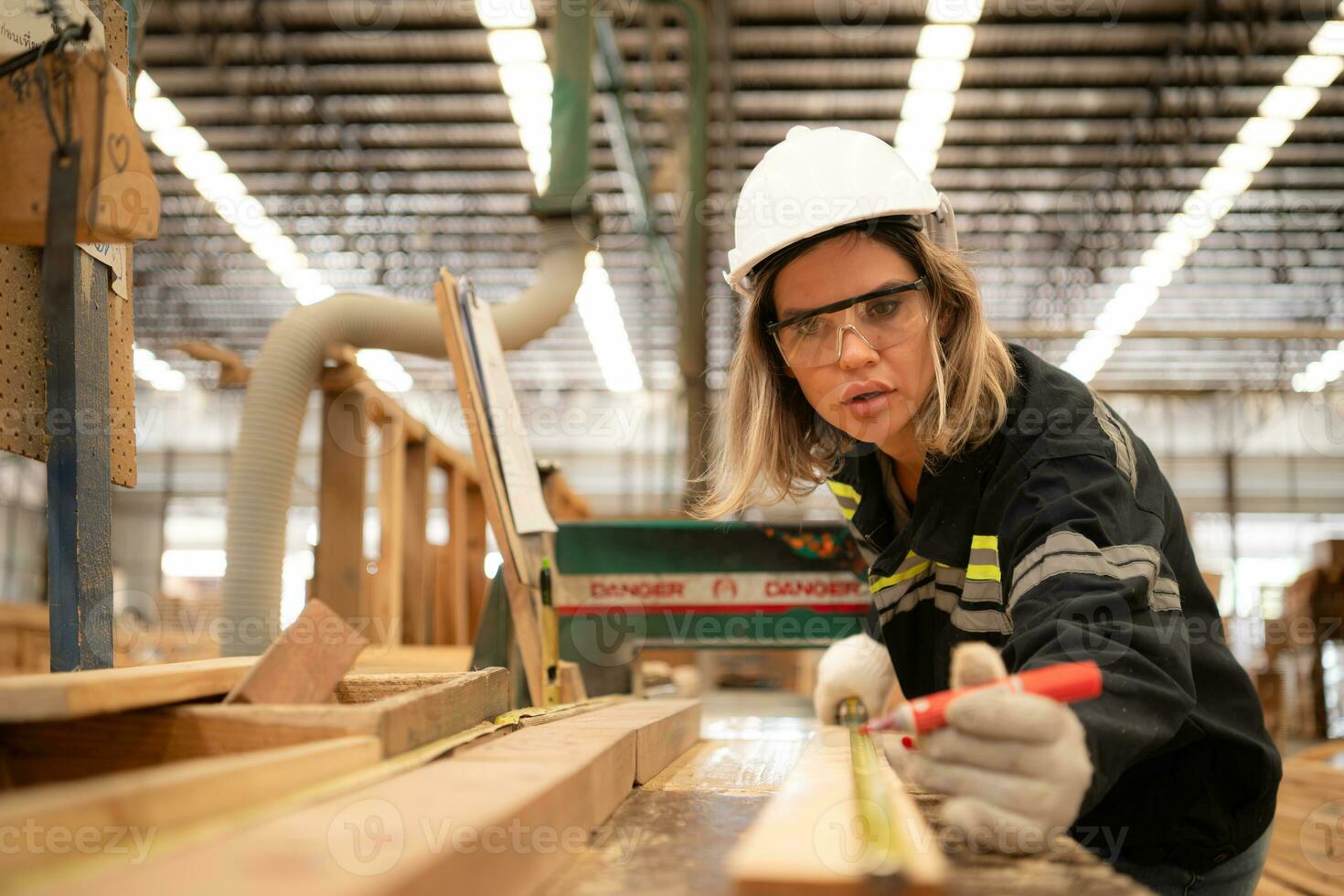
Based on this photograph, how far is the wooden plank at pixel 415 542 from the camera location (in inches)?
191

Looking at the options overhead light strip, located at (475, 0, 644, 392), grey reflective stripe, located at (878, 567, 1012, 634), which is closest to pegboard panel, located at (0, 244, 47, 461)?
grey reflective stripe, located at (878, 567, 1012, 634)

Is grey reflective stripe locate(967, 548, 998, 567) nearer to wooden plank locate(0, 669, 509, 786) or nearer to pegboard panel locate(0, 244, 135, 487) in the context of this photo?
wooden plank locate(0, 669, 509, 786)

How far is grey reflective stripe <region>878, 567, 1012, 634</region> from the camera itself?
1665 millimetres

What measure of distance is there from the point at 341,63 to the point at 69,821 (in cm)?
1001

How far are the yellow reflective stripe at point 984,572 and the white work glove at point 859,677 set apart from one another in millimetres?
926

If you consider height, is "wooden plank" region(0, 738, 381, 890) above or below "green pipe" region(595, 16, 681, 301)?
below

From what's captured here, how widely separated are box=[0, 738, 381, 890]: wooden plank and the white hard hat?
1111 mm

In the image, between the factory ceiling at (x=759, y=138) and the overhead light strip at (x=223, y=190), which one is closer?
the factory ceiling at (x=759, y=138)

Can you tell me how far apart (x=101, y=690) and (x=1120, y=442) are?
136cm

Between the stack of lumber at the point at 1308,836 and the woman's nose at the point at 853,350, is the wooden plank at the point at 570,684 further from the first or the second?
the stack of lumber at the point at 1308,836

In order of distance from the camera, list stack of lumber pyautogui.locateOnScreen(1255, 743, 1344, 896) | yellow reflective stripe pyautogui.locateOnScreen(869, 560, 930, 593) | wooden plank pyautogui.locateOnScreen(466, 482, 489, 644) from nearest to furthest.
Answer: yellow reflective stripe pyautogui.locateOnScreen(869, 560, 930, 593), stack of lumber pyautogui.locateOnScreen(1255, 743, 1344, 896), wooden plank pyautogui.locateOnScreen(466, 482, 489, 644)

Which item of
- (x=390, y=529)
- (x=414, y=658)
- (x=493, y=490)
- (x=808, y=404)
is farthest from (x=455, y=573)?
(x=808, y=404)

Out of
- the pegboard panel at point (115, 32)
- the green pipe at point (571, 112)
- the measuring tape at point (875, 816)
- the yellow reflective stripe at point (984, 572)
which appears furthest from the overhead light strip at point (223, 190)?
the measuring tape at point (875, 816)

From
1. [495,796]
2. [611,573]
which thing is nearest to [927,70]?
[611,573]
